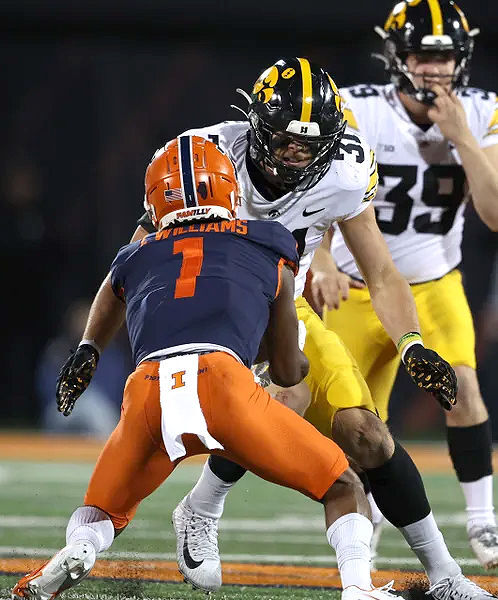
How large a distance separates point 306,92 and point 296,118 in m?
0.08

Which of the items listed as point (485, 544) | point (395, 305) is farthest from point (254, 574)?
point (395, 305)

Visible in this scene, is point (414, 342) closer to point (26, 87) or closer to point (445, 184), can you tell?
point (445, 184)

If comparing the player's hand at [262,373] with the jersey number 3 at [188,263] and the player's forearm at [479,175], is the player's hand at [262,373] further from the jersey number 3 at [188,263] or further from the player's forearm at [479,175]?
the player's forearm at [479,175]

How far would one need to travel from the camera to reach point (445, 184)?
171 inches

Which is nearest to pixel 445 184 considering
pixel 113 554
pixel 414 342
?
pixel 414 342

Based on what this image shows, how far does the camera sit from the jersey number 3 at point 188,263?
110 inches

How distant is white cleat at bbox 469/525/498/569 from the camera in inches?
153

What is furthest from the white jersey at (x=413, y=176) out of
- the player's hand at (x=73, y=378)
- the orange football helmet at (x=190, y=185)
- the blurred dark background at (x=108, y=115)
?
the blurred dark background at (x=108, y=115)

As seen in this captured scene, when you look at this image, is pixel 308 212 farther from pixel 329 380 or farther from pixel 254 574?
pixel 254 574

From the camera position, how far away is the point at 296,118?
319 centimetres

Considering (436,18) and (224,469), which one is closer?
(224,469)

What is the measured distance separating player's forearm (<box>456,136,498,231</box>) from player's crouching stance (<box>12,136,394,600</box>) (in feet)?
4.55

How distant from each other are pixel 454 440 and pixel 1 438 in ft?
20.1

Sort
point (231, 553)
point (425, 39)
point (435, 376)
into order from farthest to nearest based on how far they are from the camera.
→ point (231, 553) → point (425, 39) → point (435, 376)
